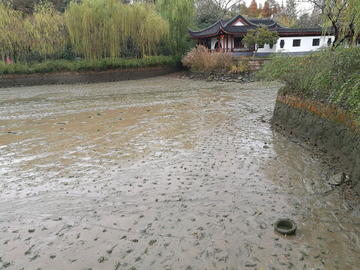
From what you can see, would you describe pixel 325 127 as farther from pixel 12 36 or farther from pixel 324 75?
pixel 12 36

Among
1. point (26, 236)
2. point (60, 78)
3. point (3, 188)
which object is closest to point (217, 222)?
point (26, 236)

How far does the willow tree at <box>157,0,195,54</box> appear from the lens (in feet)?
80.0

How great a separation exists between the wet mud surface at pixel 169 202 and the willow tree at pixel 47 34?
16.5 meters

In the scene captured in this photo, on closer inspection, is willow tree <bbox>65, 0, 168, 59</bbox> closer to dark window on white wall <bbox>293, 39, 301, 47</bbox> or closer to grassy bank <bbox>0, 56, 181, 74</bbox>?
grassy bank <bbox>0, 56, 181, 74</bbox>

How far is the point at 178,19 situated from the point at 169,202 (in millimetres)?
24340

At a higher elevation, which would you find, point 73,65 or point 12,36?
point 12,36

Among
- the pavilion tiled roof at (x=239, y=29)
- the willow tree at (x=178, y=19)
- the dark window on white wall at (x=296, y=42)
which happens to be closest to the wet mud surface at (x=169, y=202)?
the pavilion tiled roof at (x=239, y=29)

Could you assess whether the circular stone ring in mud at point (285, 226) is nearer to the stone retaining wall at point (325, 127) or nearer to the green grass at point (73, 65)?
the stone retaining wall at point (325, 127)

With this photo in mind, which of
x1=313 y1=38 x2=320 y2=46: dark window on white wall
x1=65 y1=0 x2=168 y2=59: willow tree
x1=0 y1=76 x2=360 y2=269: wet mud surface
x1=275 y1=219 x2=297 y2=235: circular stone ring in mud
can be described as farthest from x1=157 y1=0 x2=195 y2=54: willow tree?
x1=275 y1=219 x2=297 y2=235: circular stone ring in mud

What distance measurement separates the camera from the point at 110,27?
66.6 ft

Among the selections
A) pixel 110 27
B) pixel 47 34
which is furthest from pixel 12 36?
pixel 110 27

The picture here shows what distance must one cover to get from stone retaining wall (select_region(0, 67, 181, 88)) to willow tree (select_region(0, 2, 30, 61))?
7.55ft

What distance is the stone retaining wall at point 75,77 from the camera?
61.6ft

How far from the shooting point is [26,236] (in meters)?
2.72
